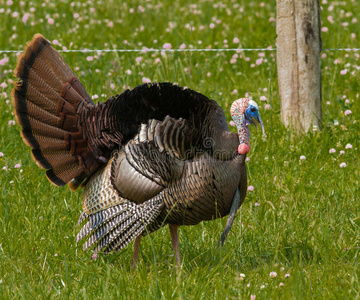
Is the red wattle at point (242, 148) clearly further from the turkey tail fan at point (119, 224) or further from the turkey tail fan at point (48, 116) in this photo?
the turkey tail fan at point (48, 116)

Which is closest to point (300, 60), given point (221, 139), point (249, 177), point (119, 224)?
point (249, 177)

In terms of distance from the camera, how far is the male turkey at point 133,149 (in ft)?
12.3

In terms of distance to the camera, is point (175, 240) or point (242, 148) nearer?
point (242, 148)

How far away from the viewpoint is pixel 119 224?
150 inches

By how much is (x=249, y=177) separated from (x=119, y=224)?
164 centimetres

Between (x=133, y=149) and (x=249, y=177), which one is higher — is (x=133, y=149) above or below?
above

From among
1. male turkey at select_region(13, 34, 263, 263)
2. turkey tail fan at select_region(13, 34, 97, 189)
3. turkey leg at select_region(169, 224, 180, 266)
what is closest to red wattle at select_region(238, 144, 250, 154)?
male turkey at select_region(13, 34, 263, 263)

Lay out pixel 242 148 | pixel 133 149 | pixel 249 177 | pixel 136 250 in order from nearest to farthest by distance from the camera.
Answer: pixel 242 148, pixel 133 149, pixel 136 250, pixel 249 177

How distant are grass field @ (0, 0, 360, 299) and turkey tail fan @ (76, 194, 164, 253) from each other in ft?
0.51

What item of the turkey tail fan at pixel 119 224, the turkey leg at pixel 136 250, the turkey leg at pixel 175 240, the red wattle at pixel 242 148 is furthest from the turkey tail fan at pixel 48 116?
the red wattle at pixel 242 148

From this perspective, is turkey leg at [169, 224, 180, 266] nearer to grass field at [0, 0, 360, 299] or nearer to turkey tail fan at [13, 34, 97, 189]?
grass field at [0, 0, 360, 299]

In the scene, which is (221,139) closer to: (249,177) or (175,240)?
(175,240)

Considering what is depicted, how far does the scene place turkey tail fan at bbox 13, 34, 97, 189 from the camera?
4.07 m

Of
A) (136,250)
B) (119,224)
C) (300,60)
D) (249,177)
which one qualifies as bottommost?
(249,177)
